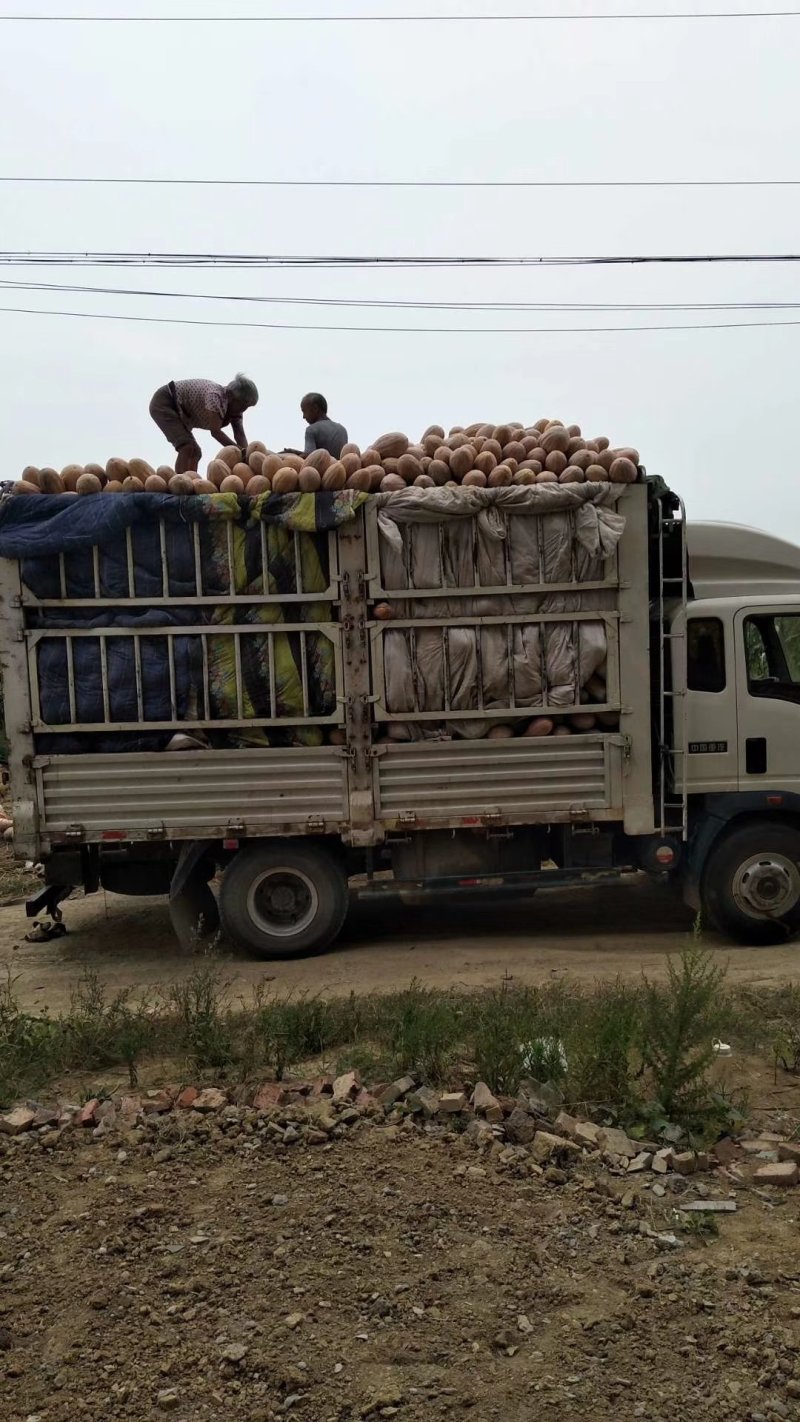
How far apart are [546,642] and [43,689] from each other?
349 centimetres

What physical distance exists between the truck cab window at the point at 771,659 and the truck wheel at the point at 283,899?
333 centimetres

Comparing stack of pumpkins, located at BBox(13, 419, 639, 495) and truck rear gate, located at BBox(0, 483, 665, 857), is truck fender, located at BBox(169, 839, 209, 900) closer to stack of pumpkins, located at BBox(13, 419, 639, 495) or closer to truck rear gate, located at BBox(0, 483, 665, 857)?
truck rear gate, located at BBox(0, 483, 665, 857)

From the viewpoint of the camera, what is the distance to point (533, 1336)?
9.75 ft

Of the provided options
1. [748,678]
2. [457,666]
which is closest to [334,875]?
[457,666]

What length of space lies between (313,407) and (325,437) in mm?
461

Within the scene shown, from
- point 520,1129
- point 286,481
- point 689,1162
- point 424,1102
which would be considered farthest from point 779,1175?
point 286,481

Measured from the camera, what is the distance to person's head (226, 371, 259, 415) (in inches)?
343

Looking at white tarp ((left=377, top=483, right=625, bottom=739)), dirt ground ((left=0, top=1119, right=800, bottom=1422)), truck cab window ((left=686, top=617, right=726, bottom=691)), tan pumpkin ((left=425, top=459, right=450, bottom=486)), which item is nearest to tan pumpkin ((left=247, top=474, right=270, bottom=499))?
white tarp ((left=377, top=483, right=625, bottom=739))

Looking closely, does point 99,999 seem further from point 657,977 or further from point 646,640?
point 646,640

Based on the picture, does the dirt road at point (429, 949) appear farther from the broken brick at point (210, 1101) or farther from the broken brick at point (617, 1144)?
the broken brick at point (617, 1144)

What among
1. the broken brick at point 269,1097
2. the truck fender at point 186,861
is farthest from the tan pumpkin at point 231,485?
the broken brick at point 269,1097

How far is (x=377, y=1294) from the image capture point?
10.4 feet

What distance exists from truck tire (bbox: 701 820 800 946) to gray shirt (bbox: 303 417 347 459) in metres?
4.14

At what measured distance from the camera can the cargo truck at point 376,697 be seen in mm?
7383
